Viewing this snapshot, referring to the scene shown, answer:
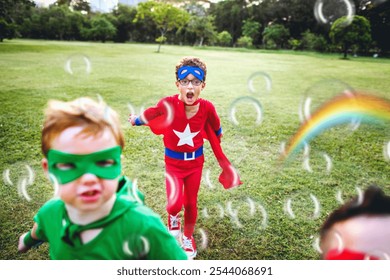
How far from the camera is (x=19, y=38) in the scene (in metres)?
3.92

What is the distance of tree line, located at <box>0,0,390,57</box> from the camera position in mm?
3744

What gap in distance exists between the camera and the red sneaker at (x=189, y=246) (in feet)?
7.32

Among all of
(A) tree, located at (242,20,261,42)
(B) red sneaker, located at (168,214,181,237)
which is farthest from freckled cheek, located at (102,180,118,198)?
(A) tree, located at (242,20,261,42)

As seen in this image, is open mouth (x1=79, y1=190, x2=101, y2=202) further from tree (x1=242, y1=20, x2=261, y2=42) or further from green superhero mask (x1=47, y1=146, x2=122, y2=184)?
tree (x1=242, y1=20, x2=261, y2=42)

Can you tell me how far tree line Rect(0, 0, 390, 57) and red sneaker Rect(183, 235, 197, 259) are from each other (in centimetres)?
263

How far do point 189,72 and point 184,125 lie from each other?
345 mm

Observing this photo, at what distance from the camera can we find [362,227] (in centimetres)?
132

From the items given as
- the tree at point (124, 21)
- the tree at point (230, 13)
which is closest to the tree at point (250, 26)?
the tree at point (230, 13)

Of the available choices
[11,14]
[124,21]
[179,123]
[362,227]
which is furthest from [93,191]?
A: [124,21]

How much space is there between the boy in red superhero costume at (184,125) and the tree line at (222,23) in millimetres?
1953

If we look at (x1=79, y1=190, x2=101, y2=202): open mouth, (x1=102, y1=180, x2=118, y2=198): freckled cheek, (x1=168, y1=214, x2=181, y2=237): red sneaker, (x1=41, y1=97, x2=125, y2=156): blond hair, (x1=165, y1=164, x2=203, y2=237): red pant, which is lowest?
(x1=168, y1=214, x2=181, y2=237): red sneaker

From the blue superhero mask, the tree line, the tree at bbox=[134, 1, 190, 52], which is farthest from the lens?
the tree at bbox=[134, 1, 190, 52]
